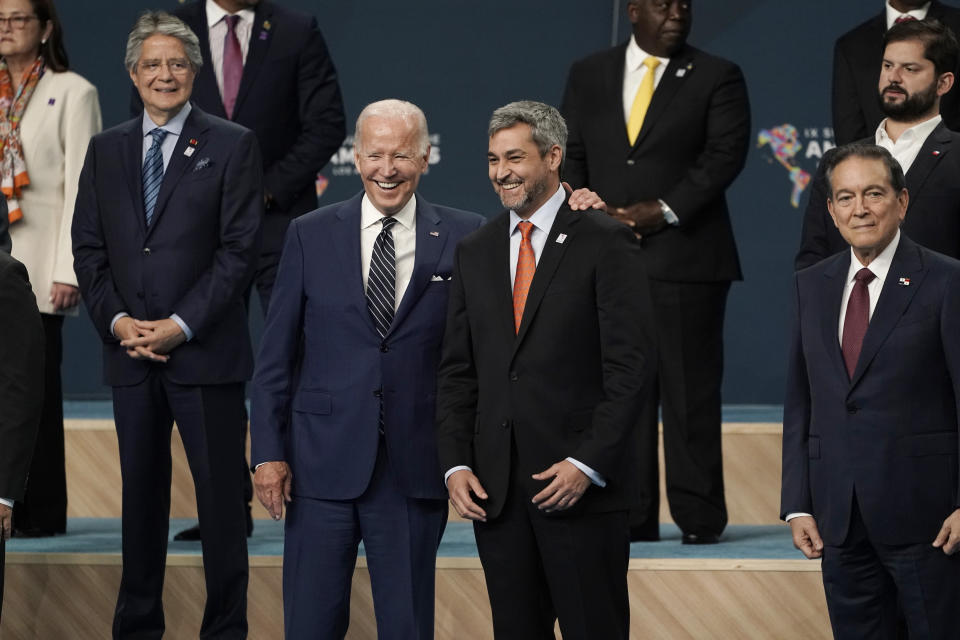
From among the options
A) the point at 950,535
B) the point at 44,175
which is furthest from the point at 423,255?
the point at 44,175

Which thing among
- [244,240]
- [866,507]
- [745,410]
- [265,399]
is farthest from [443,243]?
[745,410]

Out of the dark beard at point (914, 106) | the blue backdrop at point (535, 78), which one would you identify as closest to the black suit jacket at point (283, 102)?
the blue backdrop at point (535, 78)

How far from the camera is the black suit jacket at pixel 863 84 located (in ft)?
15.2

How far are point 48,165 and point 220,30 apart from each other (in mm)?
712

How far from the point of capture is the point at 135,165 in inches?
172

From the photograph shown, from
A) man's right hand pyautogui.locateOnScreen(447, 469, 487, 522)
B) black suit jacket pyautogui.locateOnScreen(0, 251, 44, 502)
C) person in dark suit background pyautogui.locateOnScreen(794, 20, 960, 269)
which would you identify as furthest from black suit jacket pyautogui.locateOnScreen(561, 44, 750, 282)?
black suit jacket pyautogui.locateOnScreen(0, 251, 44, 502)

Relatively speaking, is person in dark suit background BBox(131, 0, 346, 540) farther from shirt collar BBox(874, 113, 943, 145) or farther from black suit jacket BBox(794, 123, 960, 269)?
shirt collar BBox(874, 113, 943, 145)

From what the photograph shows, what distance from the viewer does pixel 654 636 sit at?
14.7 ft

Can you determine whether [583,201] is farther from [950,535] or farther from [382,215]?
[950,535]

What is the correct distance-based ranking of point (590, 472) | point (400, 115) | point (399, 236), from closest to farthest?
point (590, 472) < point (400, 115) < point (399, 236)

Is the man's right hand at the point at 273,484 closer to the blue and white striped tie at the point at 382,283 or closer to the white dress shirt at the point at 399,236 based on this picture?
the blue and white striped tie at the point at 382,283

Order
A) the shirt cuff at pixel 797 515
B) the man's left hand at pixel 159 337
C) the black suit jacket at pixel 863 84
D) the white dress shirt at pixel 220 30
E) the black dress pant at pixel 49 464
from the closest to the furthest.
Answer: the shirt cuff at pixel 797 515, the man's left hand at pixel 159 337, the black suit jacket at pixel 863 84, the black dress pant at pixel 49 464, the white dress shirt at pixel 220 30

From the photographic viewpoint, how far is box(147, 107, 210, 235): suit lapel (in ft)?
14.2

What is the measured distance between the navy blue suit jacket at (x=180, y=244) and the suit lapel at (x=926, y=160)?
1.79 metres
